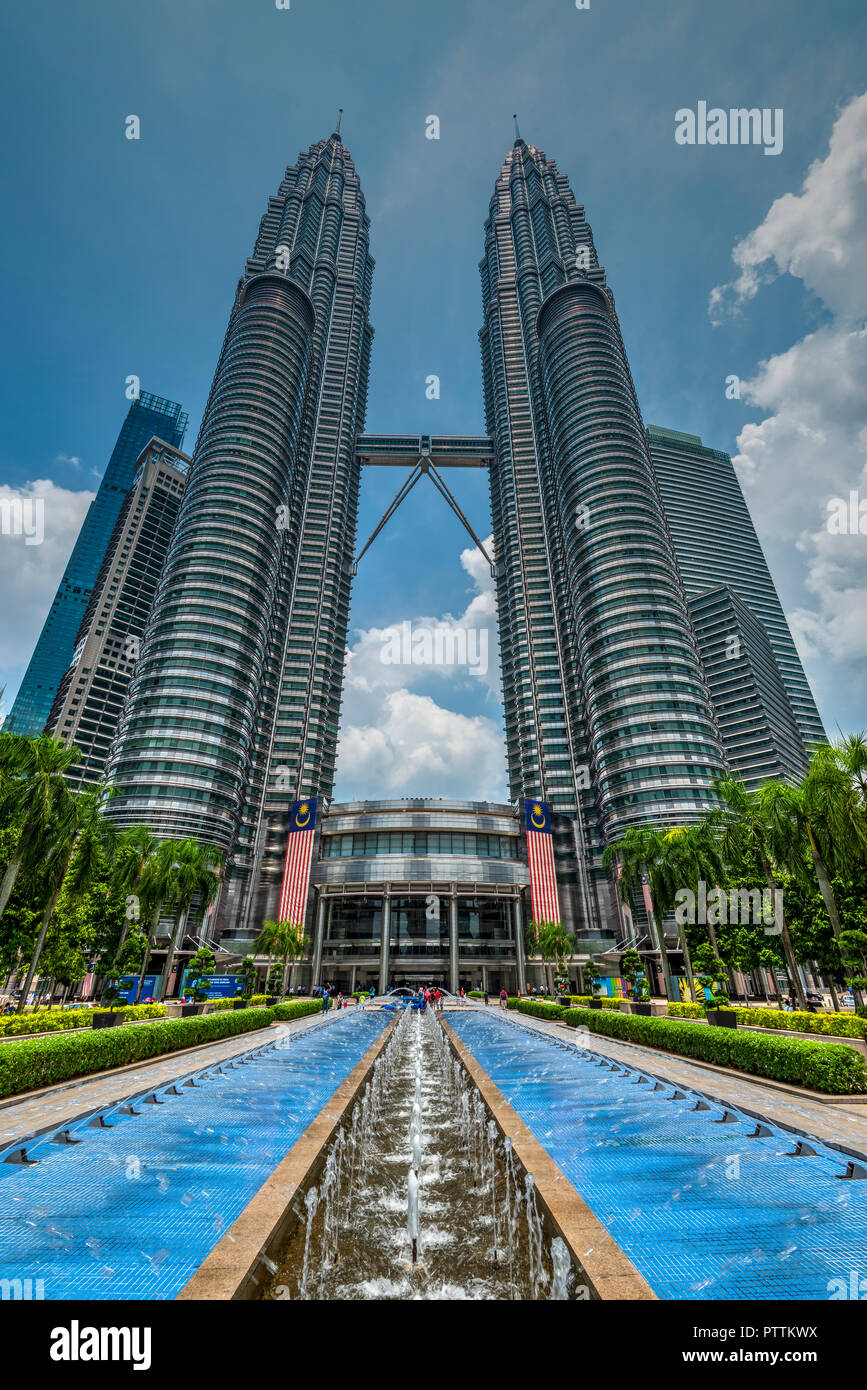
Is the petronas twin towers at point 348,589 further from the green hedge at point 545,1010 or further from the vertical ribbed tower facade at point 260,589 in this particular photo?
the green hedge at point 545,1010

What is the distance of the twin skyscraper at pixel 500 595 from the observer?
86688 millimetres

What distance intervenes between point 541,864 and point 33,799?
70.4m

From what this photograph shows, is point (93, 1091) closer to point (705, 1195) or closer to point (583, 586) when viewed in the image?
point (705, 1195)

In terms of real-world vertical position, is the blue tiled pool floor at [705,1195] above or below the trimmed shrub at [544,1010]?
below

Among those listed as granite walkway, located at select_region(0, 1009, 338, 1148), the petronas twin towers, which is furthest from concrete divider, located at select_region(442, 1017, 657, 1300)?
the petronas twin towers

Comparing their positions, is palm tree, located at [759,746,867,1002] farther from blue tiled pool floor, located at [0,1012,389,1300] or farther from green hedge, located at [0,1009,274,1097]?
green hedge, located at [0,1009,274,1097]

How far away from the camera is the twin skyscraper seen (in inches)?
3413

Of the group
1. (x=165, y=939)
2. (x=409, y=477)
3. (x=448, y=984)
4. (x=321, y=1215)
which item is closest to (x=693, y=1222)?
(x=321, y=1215)

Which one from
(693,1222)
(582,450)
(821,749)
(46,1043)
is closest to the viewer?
(693,1222)

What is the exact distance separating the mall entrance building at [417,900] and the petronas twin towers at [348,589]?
47.6 ft

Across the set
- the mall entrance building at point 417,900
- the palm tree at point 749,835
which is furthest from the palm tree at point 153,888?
the mall entrance building at point 417,900
